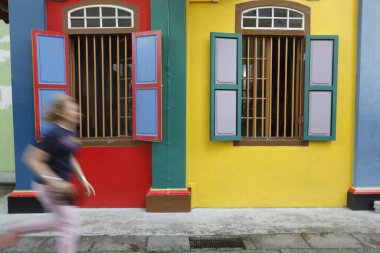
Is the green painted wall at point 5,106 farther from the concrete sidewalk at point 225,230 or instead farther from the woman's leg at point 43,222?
the woman's leg at point 43,222

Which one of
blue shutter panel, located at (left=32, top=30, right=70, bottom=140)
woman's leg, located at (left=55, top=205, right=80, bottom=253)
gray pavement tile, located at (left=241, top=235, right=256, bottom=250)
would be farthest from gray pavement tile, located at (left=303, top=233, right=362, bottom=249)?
blue shutter panel, located at (left=32, top=30, right=70, bottom=140)

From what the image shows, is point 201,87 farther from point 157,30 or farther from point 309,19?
point 309,19

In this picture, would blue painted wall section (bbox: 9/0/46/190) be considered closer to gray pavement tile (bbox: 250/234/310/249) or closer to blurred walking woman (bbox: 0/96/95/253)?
blurred walking woman (bbox: 0/96/95/253)

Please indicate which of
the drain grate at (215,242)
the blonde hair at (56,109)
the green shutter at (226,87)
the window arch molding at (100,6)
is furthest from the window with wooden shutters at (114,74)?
the blonde hair at (56,109)

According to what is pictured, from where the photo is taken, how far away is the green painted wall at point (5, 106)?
7738 mm

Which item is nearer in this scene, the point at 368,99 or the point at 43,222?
the point at 43,222

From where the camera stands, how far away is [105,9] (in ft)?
18.1

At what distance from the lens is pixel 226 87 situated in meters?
5.53

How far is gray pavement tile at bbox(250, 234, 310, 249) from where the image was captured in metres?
4.27

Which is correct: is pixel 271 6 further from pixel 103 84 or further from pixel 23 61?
pixel 23 61

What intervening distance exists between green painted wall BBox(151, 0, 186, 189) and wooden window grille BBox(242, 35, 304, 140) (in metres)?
1.09

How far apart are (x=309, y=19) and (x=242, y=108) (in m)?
1.76

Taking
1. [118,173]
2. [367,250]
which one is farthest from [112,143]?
[367,250]

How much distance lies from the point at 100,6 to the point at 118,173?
2638mm
